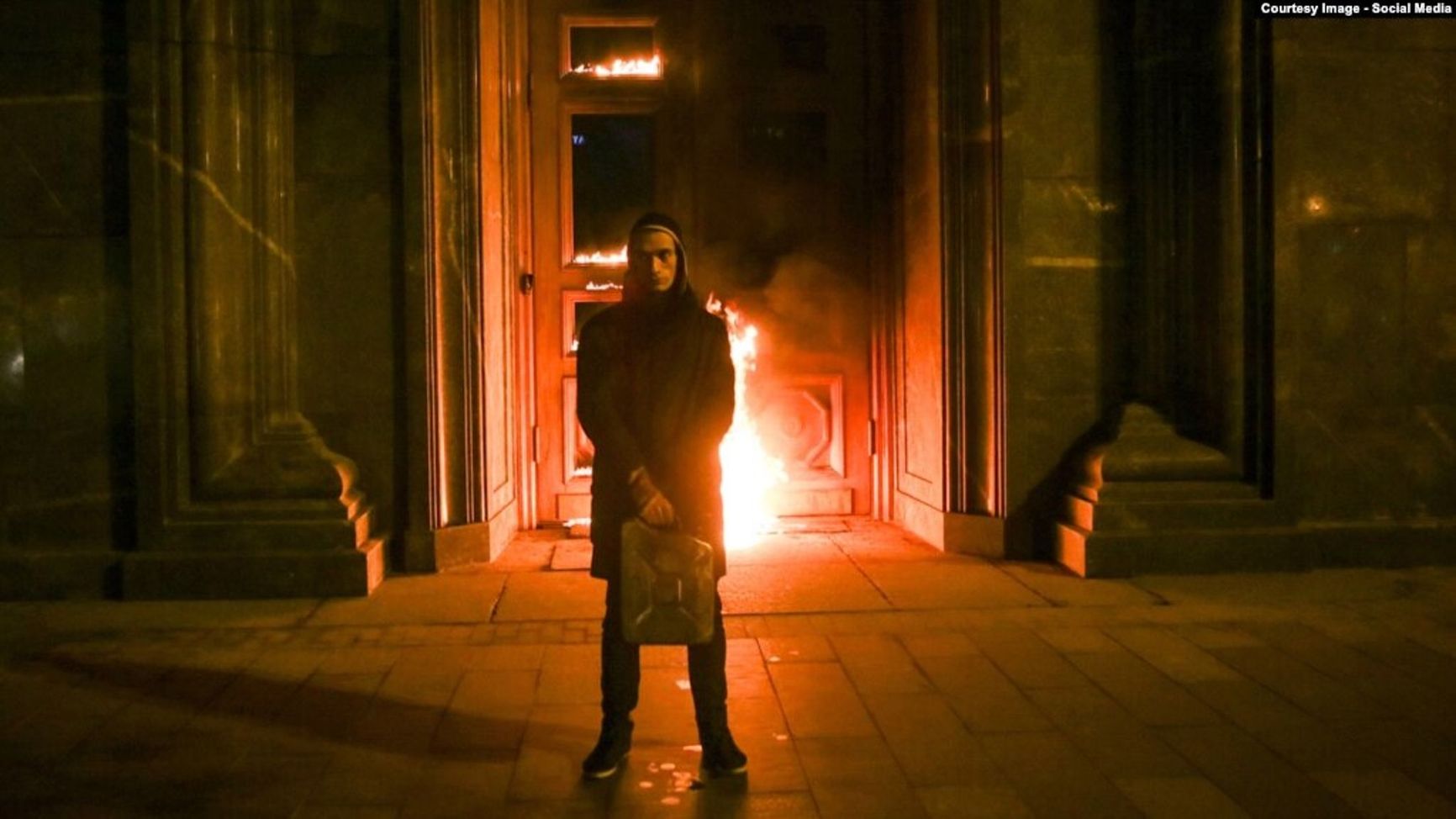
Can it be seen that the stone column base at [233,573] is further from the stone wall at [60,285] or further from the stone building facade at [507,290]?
the stone wall at [60,285]

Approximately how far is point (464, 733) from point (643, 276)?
1.70 meters

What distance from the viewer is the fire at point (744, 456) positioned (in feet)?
26.0

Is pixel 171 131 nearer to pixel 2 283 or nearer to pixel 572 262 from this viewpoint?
pixel 2 283

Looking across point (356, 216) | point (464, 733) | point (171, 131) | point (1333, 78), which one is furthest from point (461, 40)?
point (1333, 78)

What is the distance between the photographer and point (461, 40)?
6543mm

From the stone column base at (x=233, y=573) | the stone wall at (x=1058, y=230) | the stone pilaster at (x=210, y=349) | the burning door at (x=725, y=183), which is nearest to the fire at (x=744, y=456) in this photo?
the burning door at (x=725, y=183)

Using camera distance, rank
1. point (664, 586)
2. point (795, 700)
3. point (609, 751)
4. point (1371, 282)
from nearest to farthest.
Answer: point (664, 586), point (609, 751), point (795, 700), point (1371, 282)

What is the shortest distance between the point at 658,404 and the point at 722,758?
108cm

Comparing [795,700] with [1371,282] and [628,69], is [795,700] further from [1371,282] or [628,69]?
[628,69]

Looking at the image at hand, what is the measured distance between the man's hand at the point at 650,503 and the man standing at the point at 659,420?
44 mm

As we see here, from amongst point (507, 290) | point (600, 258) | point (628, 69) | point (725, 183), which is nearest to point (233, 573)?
point (507, 290)

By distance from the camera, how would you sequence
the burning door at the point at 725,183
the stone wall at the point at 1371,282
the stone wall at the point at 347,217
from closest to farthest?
the stone wall at the point at 347,217, the stone wall at the point at 1371,282, the burning door at the point at 725,183

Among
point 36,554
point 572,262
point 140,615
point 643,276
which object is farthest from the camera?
point 572,262

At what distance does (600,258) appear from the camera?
7.91 metres
